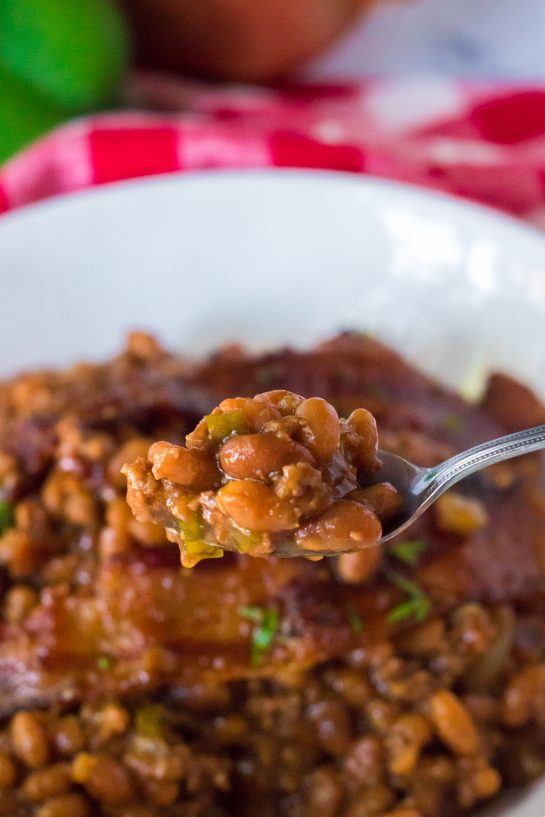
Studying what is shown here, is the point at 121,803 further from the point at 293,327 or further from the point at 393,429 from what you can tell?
the point at 293,327

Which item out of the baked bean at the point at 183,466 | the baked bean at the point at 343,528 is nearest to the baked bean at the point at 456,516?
the baked bean at the point at 343,528

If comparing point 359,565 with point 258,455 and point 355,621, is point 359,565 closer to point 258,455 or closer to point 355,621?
point 355,621

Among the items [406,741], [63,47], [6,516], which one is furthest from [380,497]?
[63,47]

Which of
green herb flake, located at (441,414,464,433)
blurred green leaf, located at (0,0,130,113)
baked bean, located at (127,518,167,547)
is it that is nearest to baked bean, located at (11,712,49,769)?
baked bean, located at (127,518,167,547)

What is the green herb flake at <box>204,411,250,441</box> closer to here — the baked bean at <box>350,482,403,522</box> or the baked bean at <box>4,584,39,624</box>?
the baked bean at <box>350,482,403,522</box>

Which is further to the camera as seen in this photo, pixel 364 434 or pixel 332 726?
pixel 332 726

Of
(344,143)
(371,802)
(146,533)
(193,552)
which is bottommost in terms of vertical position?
(371,802)
